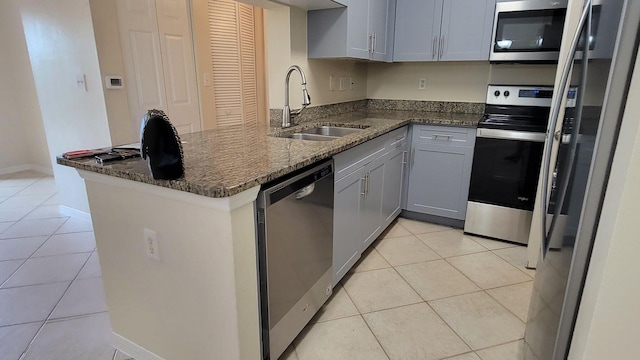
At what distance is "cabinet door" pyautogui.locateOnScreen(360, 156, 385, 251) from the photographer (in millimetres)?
2389

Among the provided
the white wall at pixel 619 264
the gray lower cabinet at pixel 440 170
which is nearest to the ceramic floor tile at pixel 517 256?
the gray lower cabinet at pixel 440 170

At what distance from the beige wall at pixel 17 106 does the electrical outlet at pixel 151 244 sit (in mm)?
4530

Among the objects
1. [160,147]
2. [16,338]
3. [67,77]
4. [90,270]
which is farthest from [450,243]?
[67,77]

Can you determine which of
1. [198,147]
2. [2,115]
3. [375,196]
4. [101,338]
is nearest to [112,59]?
[198,147]

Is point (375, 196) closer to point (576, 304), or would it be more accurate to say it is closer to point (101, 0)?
point (576, 304)

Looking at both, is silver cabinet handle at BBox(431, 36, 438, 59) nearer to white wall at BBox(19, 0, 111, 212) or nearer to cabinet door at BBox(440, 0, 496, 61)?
cabinet door at BBox(440, 0, 496, 61)

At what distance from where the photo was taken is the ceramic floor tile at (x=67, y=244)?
269 cm

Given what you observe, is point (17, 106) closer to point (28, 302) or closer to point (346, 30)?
point (28, 302)

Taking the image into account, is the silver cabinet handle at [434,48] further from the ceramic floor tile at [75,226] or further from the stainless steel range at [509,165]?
the ceramic floor tile at [75,226]

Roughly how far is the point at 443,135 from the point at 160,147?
7.81ft

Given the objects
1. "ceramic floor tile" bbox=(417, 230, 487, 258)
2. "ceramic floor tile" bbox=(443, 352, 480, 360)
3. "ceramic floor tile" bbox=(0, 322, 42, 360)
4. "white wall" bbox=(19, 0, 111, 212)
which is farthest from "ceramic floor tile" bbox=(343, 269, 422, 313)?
"white wall" bbox=(19, 0, 111, 212)

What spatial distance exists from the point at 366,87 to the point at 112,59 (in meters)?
2.38

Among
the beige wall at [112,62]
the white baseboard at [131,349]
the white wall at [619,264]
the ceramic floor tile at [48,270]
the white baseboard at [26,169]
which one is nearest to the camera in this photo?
the white wall at [619,264]

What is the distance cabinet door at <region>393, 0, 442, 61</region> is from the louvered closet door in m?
1.75
